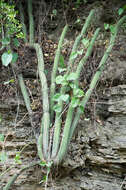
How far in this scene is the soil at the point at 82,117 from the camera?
1465 millimetres

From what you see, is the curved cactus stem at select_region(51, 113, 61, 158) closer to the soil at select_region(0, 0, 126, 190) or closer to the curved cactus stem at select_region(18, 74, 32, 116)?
the soil at select_region(0, 0, 126, 190)

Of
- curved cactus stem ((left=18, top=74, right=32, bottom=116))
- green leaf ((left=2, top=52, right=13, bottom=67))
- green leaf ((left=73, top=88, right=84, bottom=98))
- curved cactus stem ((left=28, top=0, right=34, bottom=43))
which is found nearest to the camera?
green leaf ((left=73, top=88, right=84, bottom=98))

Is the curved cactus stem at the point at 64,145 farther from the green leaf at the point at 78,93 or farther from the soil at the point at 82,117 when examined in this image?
the green leaf at the point at 78,93

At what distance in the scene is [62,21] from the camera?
2371 mm

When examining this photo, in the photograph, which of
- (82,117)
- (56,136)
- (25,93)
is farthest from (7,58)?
(82,117)

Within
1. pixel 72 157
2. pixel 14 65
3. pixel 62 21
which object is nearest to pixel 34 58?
pixel 14 65

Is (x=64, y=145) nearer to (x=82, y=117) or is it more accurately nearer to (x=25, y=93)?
(x=82, y=117)

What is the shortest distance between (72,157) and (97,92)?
688mm

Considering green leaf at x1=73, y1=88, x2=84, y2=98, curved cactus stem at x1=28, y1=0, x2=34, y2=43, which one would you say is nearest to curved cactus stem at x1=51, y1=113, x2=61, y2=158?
green leaf at x1=73, y1=88, x2=84, y2=98

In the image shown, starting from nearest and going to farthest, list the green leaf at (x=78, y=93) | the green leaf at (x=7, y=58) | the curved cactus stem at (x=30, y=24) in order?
the green leaf at (x=78, y=93)
the green leaf at (x=7, y=58)
the curved cactus stem at (x=30, y=24)

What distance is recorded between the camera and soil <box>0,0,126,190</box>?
1465 mm

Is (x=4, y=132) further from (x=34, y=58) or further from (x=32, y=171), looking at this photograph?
(x=34, y=58)

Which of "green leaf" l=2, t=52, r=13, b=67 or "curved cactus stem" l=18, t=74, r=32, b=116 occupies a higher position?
"green leaf" l=2, t=52, r=13, b=67

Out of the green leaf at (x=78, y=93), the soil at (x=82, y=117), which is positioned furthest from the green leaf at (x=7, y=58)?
the green leaf at (x=78, y=93)
